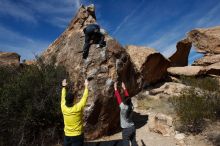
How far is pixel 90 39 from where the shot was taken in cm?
1165

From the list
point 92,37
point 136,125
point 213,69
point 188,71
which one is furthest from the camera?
point 188,71

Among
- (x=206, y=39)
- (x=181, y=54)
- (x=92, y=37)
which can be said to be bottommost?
(x=92, y=37)

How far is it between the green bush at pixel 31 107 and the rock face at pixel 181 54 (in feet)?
58.6

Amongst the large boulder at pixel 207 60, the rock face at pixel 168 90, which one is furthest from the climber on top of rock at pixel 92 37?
the large boulder at pixel 207 60

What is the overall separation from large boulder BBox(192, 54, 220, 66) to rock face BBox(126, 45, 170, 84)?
375 centimetres

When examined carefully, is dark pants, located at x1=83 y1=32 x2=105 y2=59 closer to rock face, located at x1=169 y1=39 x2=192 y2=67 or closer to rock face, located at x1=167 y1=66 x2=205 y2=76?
rock face, located at x1=167 y1=66 x2=205 y2=76

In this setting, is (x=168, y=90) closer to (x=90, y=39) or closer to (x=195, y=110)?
(x=195, y=110)

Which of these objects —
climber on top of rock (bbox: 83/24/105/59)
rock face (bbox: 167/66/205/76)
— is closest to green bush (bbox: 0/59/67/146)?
climber on top of rock (bbox: 83/24/105/59)

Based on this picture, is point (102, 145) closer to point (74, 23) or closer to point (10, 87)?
point (10, 87)

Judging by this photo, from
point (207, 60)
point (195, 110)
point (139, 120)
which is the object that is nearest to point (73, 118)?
point (195, 110)

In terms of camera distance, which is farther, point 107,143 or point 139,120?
point 139,120

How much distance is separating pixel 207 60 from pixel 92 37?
16.0 metres

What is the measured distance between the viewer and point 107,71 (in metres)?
11.4

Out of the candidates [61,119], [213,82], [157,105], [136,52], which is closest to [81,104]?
[61,119]
